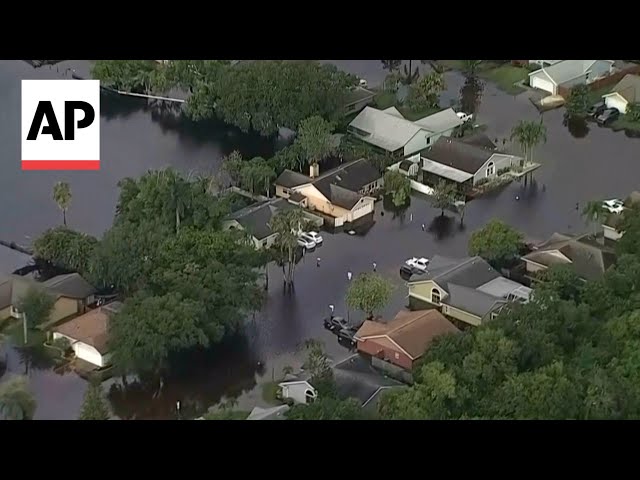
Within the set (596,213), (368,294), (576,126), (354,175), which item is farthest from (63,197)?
(576,126)

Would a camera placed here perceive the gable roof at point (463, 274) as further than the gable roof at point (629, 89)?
No

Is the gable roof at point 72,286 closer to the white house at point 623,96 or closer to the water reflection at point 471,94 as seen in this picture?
the water reflection at point 471,94

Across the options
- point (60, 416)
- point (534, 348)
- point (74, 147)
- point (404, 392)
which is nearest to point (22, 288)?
point (60, 416)

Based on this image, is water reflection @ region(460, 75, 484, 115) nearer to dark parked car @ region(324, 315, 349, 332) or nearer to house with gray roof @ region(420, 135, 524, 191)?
house with gray roof @ region(420, 135, 524, 191)

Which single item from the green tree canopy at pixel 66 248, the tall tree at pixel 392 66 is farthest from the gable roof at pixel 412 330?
the tall tree at pixel 392 66

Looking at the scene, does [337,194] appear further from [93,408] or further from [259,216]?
[93,408]

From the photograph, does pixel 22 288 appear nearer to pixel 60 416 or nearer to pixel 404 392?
pixel 60 416

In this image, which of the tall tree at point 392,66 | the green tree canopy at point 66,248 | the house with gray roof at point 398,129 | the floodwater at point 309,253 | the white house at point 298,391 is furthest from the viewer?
the tall tree at point 392,66
